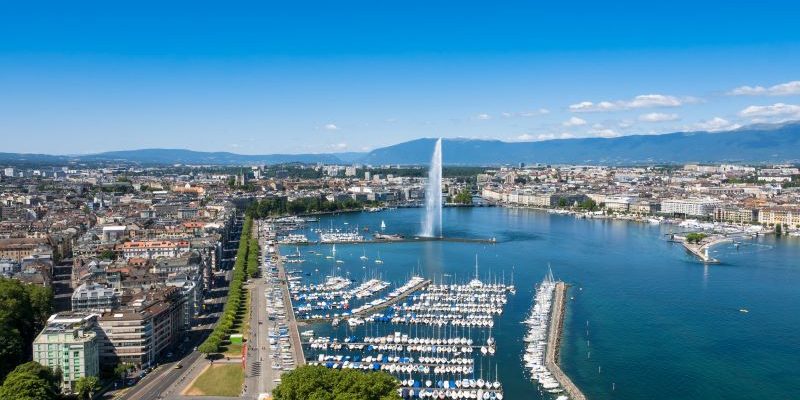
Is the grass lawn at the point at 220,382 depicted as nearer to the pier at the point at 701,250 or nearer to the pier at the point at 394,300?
the pier at the point at 394,300

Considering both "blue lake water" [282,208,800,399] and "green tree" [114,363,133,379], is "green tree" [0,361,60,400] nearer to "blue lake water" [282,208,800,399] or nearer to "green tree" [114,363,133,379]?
"green tree" [114,363,133,379]

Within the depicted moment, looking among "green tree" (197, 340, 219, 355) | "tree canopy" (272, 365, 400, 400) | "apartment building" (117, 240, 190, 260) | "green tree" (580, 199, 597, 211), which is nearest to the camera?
"tree canopy" (272, 365, 400, 400)

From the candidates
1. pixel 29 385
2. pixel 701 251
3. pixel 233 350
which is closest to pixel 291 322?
pixel 233 350

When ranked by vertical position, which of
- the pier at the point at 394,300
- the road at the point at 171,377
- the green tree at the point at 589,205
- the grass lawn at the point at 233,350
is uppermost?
the green tree at the point at 589,205

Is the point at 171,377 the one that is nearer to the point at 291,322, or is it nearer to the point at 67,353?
the point at 67,353

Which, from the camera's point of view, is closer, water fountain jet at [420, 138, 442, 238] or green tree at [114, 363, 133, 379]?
green tree at [114, 363, 133, 379]

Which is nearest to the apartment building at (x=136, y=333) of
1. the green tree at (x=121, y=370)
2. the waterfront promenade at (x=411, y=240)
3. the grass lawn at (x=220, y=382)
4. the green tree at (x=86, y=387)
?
the green tree at (x=121, y=370)

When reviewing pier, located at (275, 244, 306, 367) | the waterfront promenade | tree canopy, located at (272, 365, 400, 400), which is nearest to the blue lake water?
pier, located at (275, 244, 306, 367)
